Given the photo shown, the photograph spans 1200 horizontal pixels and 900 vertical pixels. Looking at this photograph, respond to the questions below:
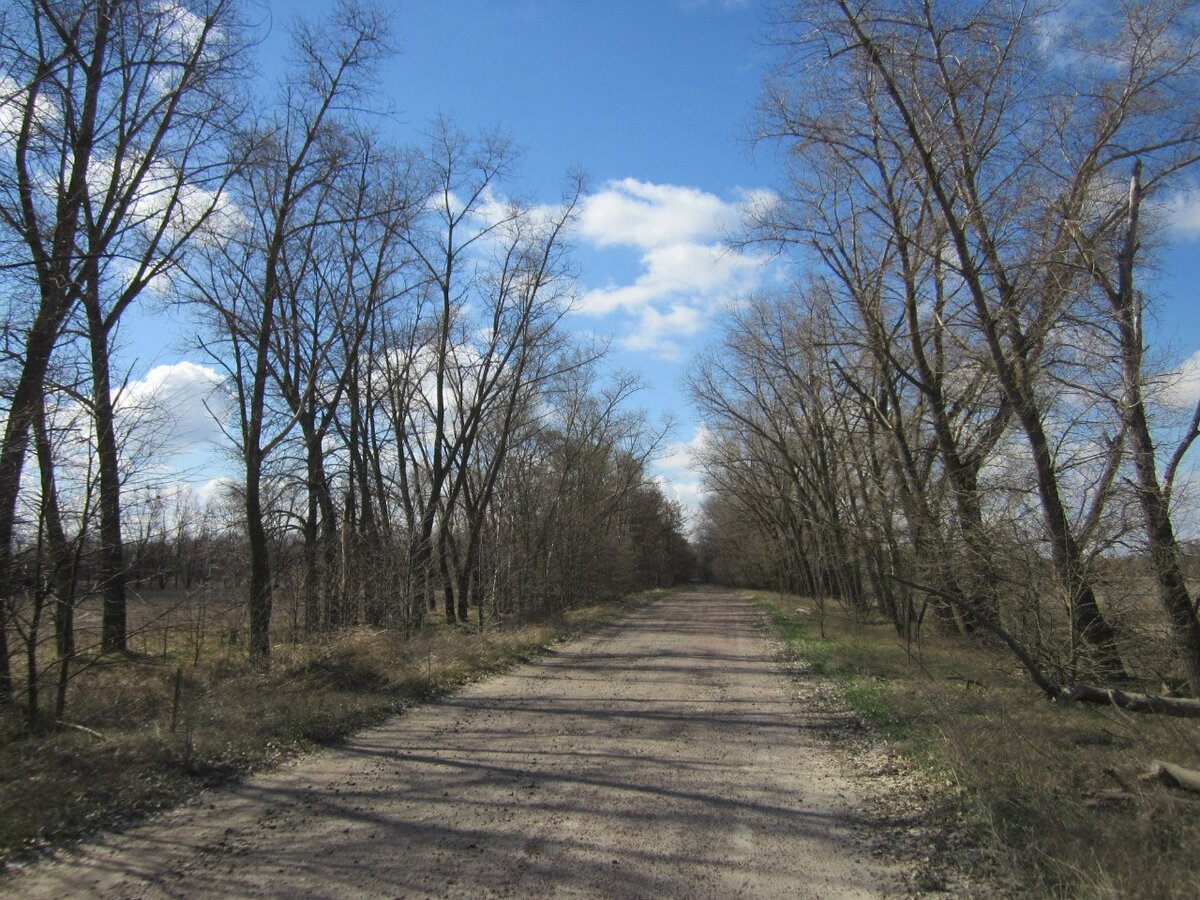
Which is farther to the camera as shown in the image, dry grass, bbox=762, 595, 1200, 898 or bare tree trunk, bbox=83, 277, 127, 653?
bare tree trunk, bbox=83, 277, 127, 653

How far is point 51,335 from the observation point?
27.5ft

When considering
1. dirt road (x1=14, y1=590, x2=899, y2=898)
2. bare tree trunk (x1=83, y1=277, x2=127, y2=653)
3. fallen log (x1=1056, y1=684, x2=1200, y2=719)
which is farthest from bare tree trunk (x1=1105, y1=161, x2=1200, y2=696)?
bare tree trunk (x1=83, y1=277, x2=127, y2=653)

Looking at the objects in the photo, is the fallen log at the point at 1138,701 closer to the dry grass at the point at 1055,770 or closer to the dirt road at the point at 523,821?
the dry grass at the point at 1055,770

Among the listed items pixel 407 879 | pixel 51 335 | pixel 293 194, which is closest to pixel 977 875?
pixel 407 879

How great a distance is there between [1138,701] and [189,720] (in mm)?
10669

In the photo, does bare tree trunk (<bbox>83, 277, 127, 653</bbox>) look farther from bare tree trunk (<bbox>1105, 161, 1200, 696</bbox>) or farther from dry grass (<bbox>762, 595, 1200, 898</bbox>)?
bare tree trunk (<bbox>1105, 161, 1200, 696</bbox>)

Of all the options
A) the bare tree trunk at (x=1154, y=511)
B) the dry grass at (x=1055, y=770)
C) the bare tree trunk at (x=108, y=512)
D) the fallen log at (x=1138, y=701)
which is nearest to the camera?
the dry grass at (x=1055, y=770)

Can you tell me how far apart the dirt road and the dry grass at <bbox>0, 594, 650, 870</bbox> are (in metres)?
0.46

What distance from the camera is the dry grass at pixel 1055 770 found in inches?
161

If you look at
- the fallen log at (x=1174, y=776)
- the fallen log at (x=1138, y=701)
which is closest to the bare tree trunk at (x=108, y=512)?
the fallen log at (x=1174, y=776)

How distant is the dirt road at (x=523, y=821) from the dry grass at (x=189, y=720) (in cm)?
46

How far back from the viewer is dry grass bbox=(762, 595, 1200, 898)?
409 centimetres

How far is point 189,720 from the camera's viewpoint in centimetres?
699

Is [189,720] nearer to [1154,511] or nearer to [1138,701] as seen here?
[1138,701]
